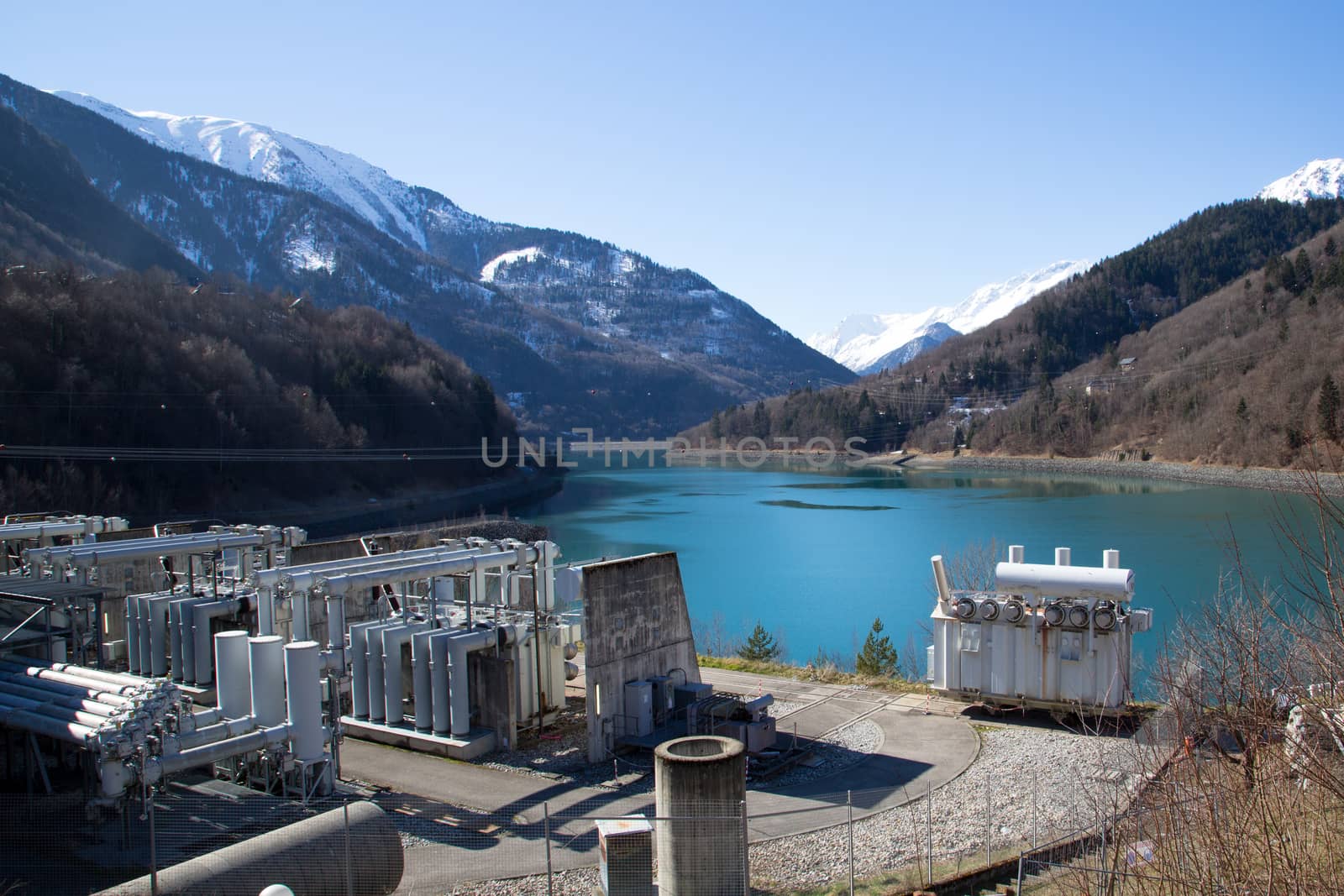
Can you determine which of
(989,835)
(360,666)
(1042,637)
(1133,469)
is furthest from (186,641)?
(1133,469)

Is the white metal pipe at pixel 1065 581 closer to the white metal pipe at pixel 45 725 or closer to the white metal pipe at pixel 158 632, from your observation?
the white metal pipe at pixel 45 725

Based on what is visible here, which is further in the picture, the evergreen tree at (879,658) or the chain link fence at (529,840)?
the evergreen tree at (879,658)

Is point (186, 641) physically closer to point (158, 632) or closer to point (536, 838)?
point (158, 632)

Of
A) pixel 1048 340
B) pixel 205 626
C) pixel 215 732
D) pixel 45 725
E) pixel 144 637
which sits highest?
pixel 1048 340

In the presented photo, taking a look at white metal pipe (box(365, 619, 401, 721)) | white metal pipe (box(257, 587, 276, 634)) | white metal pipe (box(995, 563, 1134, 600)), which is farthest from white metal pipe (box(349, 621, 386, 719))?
white metal pipe (box(995, 563, 1134, 600))

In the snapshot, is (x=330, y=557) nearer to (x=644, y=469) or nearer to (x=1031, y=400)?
(x=644, y=469)

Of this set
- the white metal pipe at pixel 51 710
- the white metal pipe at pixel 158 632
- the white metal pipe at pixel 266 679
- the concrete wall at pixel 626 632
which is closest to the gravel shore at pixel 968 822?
the white metal pipe at pixel 266 679
